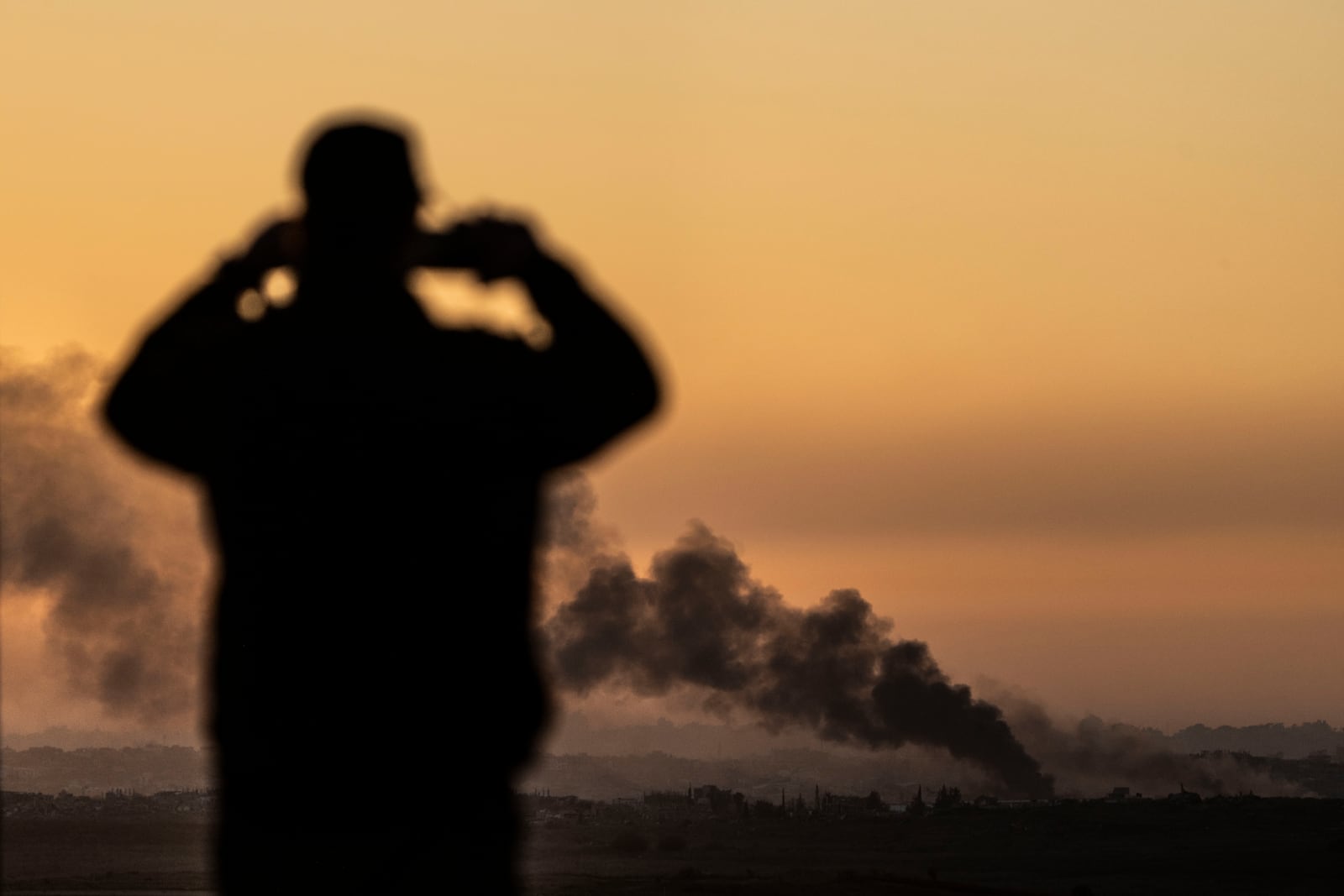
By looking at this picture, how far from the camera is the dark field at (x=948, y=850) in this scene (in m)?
88.3

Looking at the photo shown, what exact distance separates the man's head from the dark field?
70700 millimetres

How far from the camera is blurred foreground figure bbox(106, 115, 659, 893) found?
139 inches

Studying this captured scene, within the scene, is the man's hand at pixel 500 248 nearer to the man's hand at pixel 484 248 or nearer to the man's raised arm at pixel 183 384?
the man's hand at pixel 484 248

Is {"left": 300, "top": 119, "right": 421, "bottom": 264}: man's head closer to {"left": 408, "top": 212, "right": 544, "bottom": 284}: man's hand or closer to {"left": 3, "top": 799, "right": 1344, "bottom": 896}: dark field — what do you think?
{"left": 408, "top": 212, "right": 544, "bottom": 284}: man's hand

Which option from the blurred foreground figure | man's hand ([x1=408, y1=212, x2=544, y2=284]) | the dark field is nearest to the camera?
the blurred foreground figure

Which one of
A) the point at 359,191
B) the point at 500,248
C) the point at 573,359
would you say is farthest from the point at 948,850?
the point at 359,191

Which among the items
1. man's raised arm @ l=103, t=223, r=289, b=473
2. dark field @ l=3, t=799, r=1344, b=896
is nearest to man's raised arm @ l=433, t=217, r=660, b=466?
man's raised arm @ l=103, t=223, r=289, b=473

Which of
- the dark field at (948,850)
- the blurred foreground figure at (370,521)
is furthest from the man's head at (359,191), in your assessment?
the dark field at (948,850)

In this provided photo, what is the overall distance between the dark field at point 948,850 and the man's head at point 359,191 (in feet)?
232

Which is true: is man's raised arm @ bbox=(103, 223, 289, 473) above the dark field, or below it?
below

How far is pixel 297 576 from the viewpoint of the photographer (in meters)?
3.58

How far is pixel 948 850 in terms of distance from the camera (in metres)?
164

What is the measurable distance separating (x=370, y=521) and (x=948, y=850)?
165 m

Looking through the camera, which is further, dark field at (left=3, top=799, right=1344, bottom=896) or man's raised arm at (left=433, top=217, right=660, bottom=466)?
dark field at (left=3, top=799, right=1344, bottom=896)
